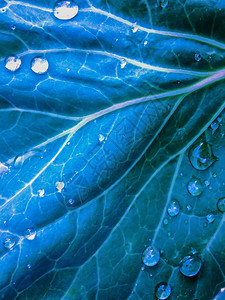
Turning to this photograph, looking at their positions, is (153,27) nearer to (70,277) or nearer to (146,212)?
(146,212)

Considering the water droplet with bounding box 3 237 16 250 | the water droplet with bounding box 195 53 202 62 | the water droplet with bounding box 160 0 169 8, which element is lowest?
the water droplet with bounding box 3 237 16 250

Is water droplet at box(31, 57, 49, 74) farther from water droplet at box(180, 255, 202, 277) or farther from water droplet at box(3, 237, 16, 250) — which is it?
water droplet at box(180, 255, 202, 277)

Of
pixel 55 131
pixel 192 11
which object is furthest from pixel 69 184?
pixel 192 11

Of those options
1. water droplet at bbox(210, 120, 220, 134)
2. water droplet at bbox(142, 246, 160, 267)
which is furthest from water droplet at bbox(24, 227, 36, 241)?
water droplet at bbox(210, 120, 220, 134)

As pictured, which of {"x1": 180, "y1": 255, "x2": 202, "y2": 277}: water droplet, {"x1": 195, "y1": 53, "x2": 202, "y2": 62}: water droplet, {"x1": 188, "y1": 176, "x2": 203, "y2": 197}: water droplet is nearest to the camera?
{"x1": 180, "y1": 255, "x2": 202, "y2": 277}: water droplet

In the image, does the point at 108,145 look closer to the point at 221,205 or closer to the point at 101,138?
the point at 101,138

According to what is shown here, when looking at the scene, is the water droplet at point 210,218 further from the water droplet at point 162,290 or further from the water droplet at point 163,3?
the water droplet at point 163,3

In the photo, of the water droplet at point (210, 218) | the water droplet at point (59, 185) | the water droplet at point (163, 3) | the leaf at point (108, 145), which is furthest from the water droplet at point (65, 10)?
the water droplet at point (210, 218)

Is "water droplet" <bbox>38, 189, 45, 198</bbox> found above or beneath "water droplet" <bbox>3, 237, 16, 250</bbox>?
above

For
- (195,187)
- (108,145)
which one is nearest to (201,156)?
(195,187)
